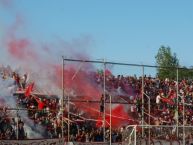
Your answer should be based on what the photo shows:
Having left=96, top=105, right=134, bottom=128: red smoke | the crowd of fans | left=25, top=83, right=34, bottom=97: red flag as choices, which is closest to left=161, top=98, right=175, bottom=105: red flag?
the crowd of fans

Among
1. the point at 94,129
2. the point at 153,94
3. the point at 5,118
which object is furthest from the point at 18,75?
the point at 153,94

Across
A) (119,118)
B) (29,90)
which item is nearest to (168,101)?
(119,118)

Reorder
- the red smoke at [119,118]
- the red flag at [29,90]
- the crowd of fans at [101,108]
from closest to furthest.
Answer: the crowd of fans at [101,108] → the red smoke at [119,118] → the red flag at [29,90]

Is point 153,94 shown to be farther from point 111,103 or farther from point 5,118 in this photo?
point 5,118

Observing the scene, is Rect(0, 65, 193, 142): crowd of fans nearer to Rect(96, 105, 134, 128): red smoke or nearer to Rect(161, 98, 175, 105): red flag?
Rect(161, 98, 175, 105): red flag

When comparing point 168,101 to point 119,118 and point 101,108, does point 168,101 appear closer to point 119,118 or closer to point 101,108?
point 119,118

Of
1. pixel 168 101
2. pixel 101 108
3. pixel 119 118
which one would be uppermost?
pixel 168 101

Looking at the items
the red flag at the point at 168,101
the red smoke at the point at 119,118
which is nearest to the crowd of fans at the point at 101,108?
the red flag at the point at 168,101

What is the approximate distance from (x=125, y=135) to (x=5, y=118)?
6174 millimetres

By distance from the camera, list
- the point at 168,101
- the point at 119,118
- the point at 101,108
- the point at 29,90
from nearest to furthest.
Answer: the point at 101,108
the point at 119,118
the point at 29,90
the point at 168,101

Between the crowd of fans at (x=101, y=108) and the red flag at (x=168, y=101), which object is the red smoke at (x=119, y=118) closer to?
the crowd of fans at (x=101, y=108)

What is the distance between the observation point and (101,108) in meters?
24.5

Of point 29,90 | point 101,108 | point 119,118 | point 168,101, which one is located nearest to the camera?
point 101,108

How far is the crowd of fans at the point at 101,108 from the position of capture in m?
25.1
